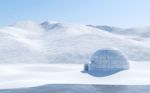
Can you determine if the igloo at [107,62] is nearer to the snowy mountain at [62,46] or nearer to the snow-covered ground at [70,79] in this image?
the snow-covered ground at [70,79]

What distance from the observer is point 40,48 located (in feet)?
395

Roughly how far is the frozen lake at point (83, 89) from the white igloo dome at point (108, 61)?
1287 centimetres

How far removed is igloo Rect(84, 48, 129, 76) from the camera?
209ft

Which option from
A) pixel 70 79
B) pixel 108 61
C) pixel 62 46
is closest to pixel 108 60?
pixel 108 61

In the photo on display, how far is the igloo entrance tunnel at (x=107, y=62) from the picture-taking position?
6356 centimetres

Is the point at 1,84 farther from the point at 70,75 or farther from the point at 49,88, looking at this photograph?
the point at 70,75

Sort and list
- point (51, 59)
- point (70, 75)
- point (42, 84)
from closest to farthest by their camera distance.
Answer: point (42, 84)
point (70, 75)
point (51, 59)

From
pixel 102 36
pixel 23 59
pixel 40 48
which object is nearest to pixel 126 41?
pixel 102 36

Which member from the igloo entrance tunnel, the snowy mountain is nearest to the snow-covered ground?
the igloo entrance tunnel

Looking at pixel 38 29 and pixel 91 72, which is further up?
pixel 38 29

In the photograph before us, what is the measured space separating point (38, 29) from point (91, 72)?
115 m

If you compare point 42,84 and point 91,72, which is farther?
point 91,72

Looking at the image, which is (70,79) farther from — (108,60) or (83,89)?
(108,60)

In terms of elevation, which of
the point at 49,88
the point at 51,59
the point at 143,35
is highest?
the point at 143,35
